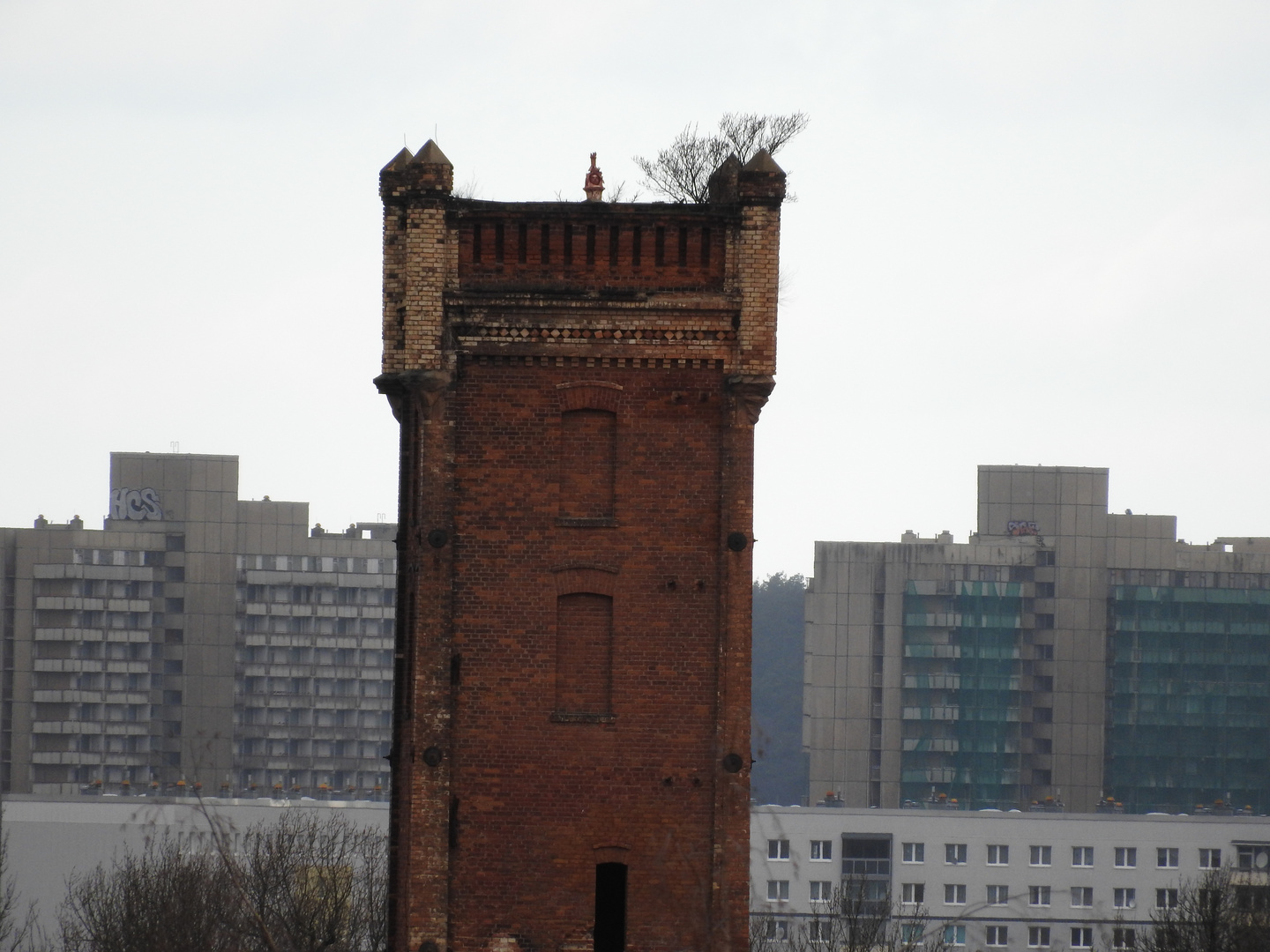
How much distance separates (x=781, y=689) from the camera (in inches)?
6777

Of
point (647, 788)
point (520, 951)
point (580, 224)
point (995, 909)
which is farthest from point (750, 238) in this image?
point (995, 909)

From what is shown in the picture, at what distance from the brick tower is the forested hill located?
127m

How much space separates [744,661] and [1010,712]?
96050 mm

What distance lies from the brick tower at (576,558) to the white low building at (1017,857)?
6263cm

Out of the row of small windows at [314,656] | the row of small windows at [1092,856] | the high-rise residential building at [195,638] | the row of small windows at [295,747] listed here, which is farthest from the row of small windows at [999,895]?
the row of small windows at [314,656]

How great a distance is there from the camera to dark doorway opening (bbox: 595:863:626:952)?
86.5 ft

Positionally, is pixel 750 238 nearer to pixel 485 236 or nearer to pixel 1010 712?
pixel 485 236

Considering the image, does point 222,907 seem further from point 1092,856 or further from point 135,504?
point 135,504

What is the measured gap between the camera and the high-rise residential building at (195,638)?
116 metres

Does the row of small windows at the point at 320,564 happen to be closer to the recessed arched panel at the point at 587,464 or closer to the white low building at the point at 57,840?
the white low building at the point at 57,840

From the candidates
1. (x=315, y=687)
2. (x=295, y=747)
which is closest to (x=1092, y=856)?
(x=315, y=687)

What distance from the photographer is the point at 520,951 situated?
2611cm

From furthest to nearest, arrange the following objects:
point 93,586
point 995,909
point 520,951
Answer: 1. point 93,586
2. point 995,909
3. point 520,951

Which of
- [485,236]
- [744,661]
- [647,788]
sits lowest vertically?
[647,788]
